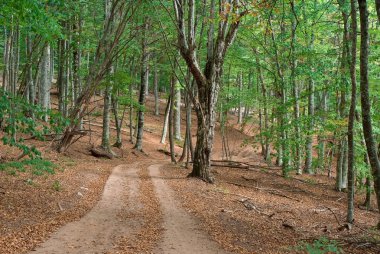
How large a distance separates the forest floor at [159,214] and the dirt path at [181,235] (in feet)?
0.06

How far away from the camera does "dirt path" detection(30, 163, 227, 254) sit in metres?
6.35

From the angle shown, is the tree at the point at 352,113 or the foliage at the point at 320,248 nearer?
the foliage at the point at 320,248

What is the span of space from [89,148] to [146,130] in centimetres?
1365

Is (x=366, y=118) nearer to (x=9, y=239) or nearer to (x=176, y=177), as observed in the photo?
(x=9, y=239)

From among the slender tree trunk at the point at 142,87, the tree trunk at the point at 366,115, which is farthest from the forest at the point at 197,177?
the slender tree trunk at the point at 142,87

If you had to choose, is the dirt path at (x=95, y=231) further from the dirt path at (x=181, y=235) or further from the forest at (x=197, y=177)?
the dirt path at (x=181, y=235)

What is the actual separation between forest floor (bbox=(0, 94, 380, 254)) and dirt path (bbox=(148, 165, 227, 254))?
0.06 ft

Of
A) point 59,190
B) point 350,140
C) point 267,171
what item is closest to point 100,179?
point 59,190

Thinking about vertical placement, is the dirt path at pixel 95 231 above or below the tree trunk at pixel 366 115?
below

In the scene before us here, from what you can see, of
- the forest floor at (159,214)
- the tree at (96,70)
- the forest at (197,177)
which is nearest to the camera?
the forest floor at (159,214)

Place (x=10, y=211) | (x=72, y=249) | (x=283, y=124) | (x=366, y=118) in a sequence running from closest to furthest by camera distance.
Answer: (x=72, y=249) < (x=366, y=118) < (x=10, y=211) < (x=283, y=124)

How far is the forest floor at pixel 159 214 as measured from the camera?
6.81 metres

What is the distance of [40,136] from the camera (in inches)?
288

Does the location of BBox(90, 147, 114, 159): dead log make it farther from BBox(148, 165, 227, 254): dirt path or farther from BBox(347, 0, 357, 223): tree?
BBox(347, 0, 357, 223): tree
